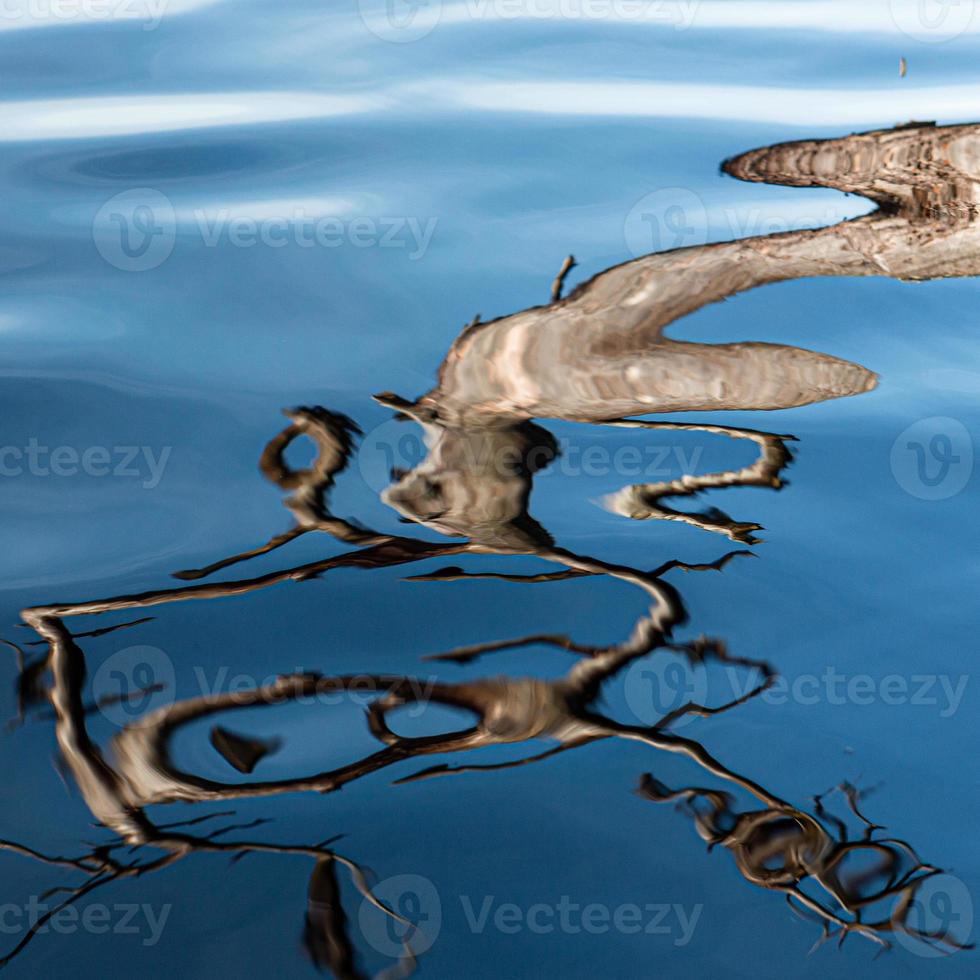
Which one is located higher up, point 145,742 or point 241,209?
point 241,209

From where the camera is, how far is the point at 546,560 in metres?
1.00

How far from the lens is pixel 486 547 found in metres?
1.01

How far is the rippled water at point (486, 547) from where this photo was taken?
2.38ft

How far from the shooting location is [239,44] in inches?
94.1

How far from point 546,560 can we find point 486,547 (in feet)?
0.18

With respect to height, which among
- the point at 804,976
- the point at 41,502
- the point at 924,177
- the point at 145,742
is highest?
the point at 924,177

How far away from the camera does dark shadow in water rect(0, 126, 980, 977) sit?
74 centimetres

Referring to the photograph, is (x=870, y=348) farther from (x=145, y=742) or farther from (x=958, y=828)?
(x=145, y=742)

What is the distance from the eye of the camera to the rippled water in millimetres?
727

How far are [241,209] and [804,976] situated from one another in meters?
1.36

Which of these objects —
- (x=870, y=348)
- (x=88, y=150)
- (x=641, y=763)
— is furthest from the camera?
(x=88, y=150)

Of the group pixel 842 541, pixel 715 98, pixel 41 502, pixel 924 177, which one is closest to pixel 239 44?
pixel 715 98

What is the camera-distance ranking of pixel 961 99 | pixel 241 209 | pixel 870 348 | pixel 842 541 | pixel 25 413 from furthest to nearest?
pixel 961 99 → pixel 241 209 → pixel 870 348 → pixel 25 413 → pixel 842 541

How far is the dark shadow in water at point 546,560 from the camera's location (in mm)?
742
